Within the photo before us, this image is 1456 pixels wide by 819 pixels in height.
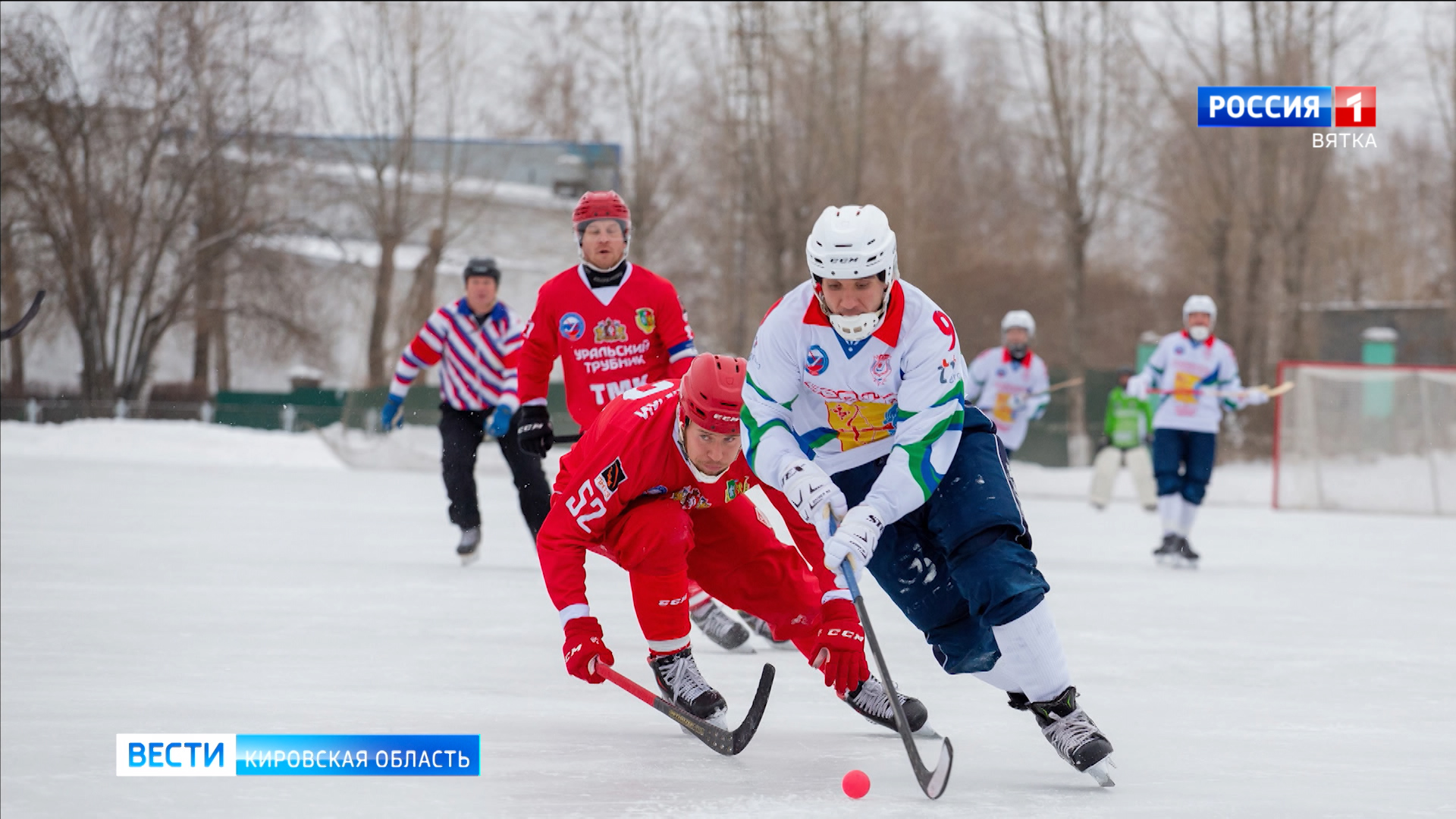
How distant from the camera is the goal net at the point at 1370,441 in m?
13.9

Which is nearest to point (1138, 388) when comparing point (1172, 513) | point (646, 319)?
point (1172, 513)

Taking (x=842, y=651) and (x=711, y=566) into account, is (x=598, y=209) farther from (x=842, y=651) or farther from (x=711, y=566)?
(x=842, y=651)

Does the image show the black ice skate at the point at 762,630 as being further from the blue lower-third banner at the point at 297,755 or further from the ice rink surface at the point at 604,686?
the blue lower-third banner at the point at 297,755

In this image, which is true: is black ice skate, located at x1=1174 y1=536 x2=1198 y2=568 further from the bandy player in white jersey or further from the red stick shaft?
the red stick shaft

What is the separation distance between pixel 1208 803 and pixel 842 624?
907 millimetres

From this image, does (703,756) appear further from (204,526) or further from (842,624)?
(204,526)

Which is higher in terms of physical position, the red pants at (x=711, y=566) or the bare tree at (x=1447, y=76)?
the bare tree at (x=1447, y=76)

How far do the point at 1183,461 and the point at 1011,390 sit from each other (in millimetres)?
2259

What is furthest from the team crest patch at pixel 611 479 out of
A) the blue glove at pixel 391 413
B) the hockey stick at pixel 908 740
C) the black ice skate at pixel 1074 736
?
the blue glove at pixel 391 413

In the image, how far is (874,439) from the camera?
324 centimetres

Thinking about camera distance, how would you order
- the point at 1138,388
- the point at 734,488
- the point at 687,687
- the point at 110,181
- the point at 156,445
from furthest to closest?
the point at 110,181
the point at 156,445
the point at 1138,388
the point at 734,488
the point at 687,687

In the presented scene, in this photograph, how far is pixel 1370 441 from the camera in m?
14.3

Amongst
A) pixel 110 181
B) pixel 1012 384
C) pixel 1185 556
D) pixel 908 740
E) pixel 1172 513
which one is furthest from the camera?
pixel 110 181

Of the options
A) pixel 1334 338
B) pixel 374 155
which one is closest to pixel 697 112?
pixel 374 155
